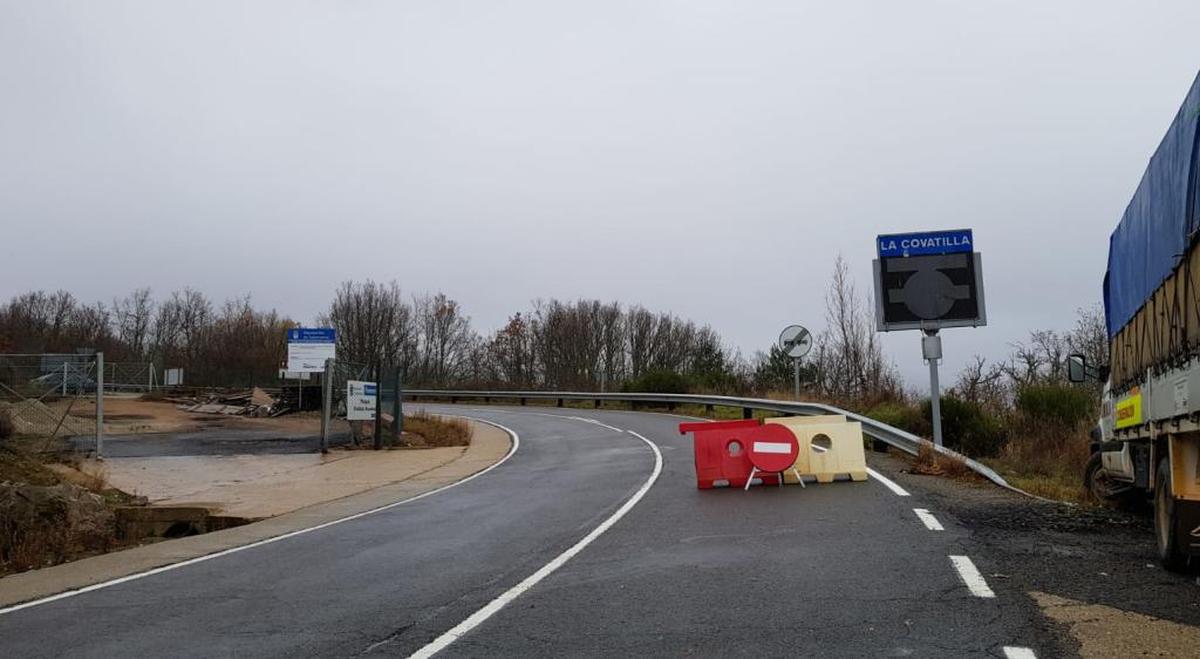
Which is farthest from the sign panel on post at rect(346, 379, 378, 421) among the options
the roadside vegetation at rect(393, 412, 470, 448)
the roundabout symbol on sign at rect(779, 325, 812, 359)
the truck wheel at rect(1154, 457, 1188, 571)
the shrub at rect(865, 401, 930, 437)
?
the truck wheel at rect(1154, 457, 1188, 571)

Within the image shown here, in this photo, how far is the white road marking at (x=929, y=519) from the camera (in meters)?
9.09

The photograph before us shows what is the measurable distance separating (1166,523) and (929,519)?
108 inches

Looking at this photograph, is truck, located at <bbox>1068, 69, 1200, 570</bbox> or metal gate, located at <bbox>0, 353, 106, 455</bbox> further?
metal gate, located at <bbox>0, 353, 106, 455</bbox>

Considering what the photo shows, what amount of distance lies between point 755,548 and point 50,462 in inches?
550

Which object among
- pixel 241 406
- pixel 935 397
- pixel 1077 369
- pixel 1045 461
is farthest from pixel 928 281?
pixel 241 406

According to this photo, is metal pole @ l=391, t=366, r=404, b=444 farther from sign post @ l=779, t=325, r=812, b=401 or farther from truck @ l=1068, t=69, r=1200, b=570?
truck @ l=1068, t=69, r=1200, b=570

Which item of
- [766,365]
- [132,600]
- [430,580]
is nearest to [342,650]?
[430,580]

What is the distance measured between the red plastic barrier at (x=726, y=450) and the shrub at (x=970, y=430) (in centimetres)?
711

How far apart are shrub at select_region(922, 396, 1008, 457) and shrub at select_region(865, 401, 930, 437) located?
599 millimetres

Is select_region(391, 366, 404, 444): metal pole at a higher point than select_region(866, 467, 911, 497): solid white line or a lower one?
higher

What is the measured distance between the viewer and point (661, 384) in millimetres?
40781

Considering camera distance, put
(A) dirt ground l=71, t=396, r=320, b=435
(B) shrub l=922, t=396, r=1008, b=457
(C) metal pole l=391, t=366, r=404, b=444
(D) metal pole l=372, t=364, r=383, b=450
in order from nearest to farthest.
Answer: (B) shrub l=922, t=396, r=1008, b=457
(D) metal pole l=372, t=364, r=383, b=450
(C) metal pole l=391, t=366, r=404, b=444
(A) dirt ground l=71, t=396, r=320, b=435

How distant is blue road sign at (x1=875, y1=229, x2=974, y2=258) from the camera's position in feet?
54.7

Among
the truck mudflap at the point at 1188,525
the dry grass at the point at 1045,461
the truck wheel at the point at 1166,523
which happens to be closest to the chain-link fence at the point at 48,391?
the dry grass at the point at 1045,461
